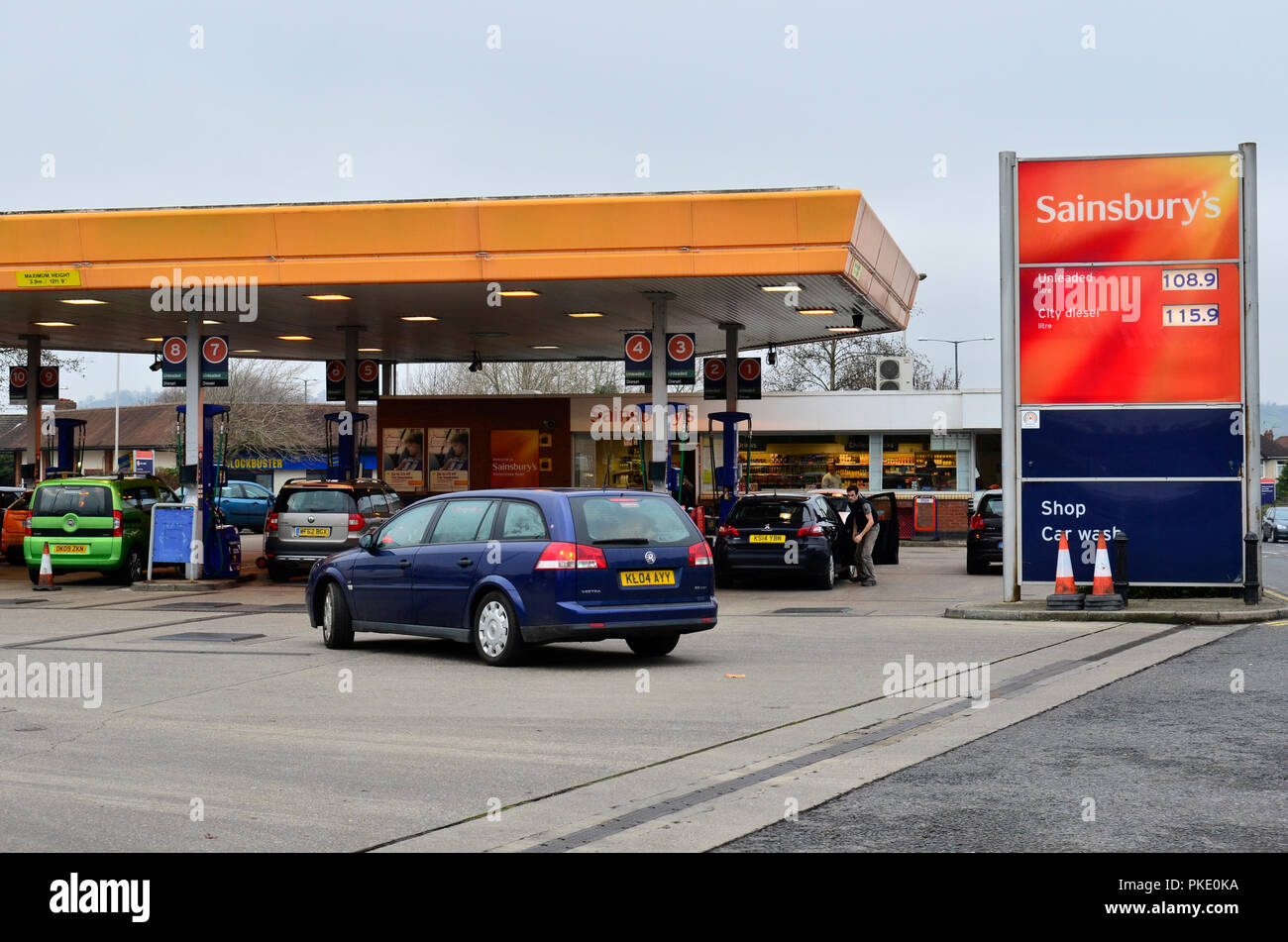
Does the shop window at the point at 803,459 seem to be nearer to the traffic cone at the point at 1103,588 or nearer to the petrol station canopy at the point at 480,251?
the petrol station canopy at the point at 480,251

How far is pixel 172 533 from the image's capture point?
23.6 meters

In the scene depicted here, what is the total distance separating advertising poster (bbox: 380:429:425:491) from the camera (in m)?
39.0

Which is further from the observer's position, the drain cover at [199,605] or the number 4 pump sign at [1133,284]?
the drain cover at [199,605]

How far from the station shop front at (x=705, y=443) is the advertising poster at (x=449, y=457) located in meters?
0.03

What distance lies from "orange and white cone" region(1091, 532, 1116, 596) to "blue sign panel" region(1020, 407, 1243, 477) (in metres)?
1.04

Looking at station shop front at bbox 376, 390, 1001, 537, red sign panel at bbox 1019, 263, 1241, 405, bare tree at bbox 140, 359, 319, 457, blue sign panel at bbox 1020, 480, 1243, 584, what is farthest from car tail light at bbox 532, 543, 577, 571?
bare tree at bbox 140, 359, 319, 457

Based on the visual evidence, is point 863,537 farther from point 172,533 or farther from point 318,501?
point 172,533

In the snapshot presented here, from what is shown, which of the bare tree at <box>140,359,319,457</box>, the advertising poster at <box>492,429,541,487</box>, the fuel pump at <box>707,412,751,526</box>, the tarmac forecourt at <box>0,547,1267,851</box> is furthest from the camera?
the bare tree at <box>140,359,319,457</box>

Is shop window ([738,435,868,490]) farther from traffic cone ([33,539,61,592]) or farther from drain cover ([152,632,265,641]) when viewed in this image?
drain cover ([152,632,265,641])

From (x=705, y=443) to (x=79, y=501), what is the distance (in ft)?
64.2

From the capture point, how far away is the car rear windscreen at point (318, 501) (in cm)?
2386

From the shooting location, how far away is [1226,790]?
696cm

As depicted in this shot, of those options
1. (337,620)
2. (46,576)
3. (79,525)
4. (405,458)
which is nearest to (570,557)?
(337,620)

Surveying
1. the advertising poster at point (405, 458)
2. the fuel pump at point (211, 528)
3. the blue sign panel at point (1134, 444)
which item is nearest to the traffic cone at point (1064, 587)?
the blue sign panel at point (1134, 444)
